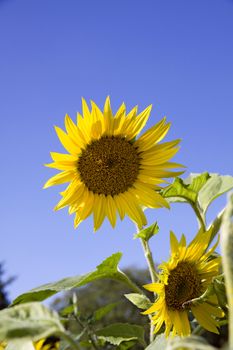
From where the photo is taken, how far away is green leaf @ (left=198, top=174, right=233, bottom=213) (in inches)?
50.0

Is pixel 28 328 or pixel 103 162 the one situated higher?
pixel 103 162

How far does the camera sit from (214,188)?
130cm

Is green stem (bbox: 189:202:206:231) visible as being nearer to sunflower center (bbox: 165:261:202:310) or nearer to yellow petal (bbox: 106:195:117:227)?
sunflower center (bbox: 165:261:202:310)

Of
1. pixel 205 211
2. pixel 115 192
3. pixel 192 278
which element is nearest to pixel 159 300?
pixel 192 278

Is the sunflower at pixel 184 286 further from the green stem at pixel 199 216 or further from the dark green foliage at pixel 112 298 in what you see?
the dark green foliage at pixel 112 298

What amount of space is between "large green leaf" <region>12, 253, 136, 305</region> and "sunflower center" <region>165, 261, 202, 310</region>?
0.09 meters

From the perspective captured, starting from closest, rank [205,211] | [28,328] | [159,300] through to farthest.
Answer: [28,328] < [159,300] < [205,211]

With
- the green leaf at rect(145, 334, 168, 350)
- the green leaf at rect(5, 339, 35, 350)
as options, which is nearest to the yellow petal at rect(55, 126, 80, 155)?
the green leaf at rect(145, 334, 168, 350)

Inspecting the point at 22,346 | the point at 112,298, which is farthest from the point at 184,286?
the point at 112,298

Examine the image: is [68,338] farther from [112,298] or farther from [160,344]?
[112,298]

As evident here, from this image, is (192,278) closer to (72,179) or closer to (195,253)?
(195,253)

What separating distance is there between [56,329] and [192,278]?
66 cm

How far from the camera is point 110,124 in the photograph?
1.32 m

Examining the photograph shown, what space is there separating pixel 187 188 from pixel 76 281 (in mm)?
317
